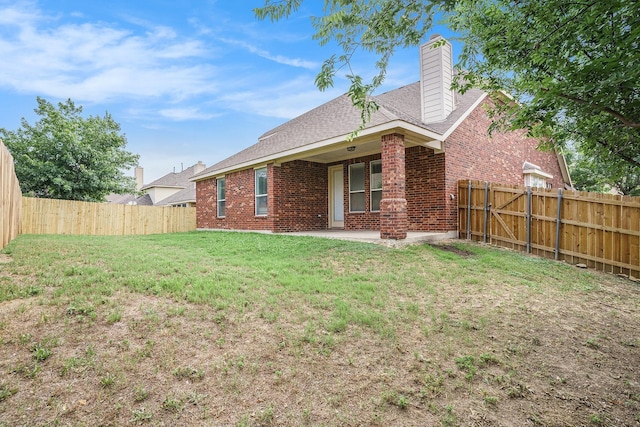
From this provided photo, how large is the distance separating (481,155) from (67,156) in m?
20.4

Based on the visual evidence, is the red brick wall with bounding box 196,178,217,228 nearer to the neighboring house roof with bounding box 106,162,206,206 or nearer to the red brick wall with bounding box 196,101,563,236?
the red brick wall with bounding box 196,101,563,236

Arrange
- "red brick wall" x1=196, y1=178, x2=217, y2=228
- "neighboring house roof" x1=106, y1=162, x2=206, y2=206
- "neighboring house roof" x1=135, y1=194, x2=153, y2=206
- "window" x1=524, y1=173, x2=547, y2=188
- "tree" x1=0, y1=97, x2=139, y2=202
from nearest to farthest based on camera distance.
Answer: "window" x1=524, y1=173, x2=547, y2=188 < "red brick wall" x1=196, y1=178, x2=217, y2=228 < "tree" x1=0, y1=97, x2=139, y2=202 < "neighboring house roof" x1=106, y1=162, x2=206, y2=206 < "neighboring house roof" x1=135, y1=194, x2=153, y2=206

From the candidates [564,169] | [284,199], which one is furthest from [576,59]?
[564,169]

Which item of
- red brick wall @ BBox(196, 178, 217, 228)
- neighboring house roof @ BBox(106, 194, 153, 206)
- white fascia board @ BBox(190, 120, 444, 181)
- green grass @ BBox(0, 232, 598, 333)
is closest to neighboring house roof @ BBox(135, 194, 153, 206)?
neighboring house roof @ BBox(106, 194, 153, 206)

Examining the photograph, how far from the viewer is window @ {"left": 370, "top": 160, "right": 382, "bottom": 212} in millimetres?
10984

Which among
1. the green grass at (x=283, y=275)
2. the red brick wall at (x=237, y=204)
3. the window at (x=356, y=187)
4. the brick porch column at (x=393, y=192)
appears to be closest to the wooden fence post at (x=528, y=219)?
the green grass at (x=283, y=275)

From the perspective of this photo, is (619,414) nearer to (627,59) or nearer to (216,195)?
(627,59)

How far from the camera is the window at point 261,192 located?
12406mm

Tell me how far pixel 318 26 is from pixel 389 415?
12.1ft

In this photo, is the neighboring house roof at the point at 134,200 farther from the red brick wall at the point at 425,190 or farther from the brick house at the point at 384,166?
the red brick wall at the point at 425,190

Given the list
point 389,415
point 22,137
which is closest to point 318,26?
point 389,415

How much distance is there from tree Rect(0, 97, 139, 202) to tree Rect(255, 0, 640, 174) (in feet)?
63.6

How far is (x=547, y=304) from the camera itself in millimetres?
4688

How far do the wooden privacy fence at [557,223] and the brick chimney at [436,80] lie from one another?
2294mm
